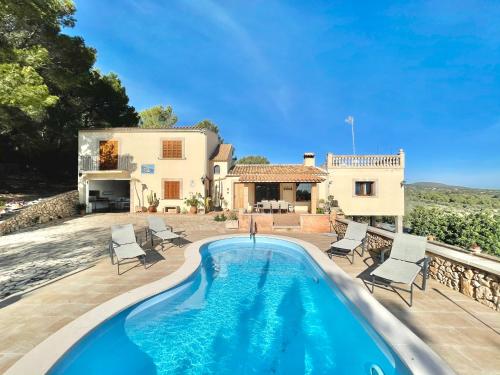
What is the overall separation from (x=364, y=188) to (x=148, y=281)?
747 inches

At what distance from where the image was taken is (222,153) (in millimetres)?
22625

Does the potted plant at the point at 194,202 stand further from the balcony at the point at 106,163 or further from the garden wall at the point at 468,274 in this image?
the garden wall at the point at 468,274

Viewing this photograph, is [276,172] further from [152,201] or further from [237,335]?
[237,335]

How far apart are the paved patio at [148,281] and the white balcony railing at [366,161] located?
13.5 m

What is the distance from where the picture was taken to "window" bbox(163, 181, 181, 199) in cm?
1942

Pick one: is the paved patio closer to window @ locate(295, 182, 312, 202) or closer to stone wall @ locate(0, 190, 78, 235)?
stone wall @ locate(0, 190, 78, 235)

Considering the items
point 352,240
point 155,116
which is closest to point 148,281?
point 352,240

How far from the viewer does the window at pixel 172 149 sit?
64.0ft

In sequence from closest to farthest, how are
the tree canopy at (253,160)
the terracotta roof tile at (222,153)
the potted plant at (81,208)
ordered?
1. the potted plant at (81,208)
2. the terracotta roof tile at (222,153)
3. the tree canopy at (253,160)

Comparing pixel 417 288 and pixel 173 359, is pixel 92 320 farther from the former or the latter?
pixel 417 288

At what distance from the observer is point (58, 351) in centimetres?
337

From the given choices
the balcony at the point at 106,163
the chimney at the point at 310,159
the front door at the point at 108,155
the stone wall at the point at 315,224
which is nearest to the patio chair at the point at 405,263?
the stone wall at the point at 315,224

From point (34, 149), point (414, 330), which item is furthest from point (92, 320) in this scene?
point (34, 149)

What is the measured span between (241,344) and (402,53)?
26.5 metres
